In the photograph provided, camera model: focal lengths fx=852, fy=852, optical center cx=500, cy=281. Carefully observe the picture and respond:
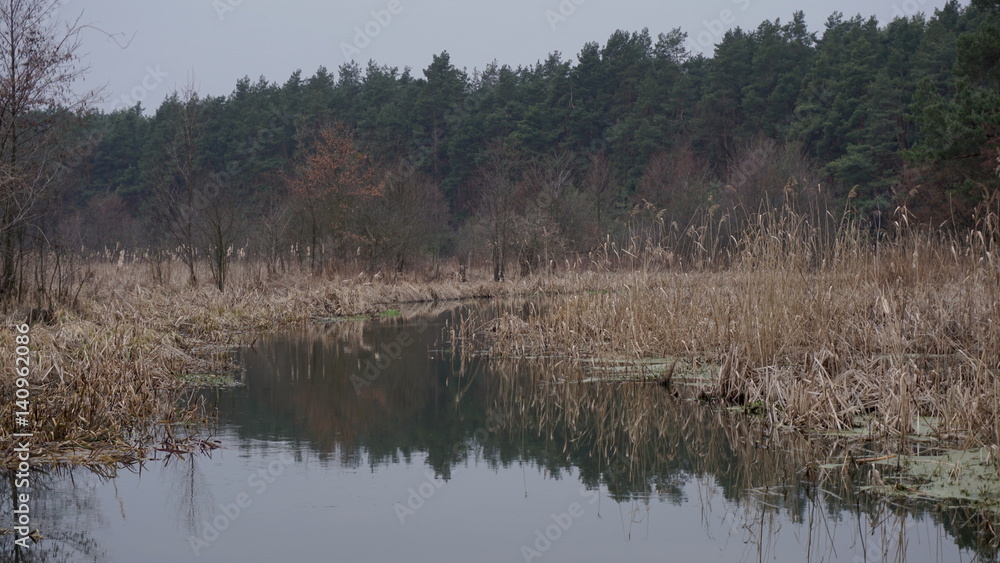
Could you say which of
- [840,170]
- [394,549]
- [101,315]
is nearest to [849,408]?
[394,549]

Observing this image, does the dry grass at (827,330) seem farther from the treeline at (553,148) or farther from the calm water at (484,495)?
the treeline at (553,148)

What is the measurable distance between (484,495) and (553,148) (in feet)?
122

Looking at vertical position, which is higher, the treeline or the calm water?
the treeline

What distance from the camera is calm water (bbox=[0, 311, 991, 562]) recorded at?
3609 mm

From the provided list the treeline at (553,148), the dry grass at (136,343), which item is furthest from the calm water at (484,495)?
the treeline at (553,148)

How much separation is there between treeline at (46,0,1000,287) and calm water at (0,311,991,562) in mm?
5892

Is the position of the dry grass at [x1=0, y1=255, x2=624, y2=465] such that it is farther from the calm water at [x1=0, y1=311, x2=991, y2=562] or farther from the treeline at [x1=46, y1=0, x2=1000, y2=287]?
the treeline at [x1=46, y1=0, x2=1000, y2=287]

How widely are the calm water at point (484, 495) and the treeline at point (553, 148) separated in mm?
5892

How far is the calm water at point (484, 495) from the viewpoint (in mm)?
3609

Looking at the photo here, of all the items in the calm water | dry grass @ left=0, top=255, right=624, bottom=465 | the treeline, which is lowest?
the calm water

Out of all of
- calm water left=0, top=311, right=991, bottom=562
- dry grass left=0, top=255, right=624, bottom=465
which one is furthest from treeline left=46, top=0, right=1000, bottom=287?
calm water left=0, top=311, right=991, bottom=562

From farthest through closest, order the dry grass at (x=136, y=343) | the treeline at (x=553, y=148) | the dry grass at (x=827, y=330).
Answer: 1. the treeline at (x=553, y=148)
2. the dry grass at (x=827, y=330)
3. the dry grass at (x=136, y=343)

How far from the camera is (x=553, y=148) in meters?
40.8

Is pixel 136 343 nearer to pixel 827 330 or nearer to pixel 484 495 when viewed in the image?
pixel 484 495
